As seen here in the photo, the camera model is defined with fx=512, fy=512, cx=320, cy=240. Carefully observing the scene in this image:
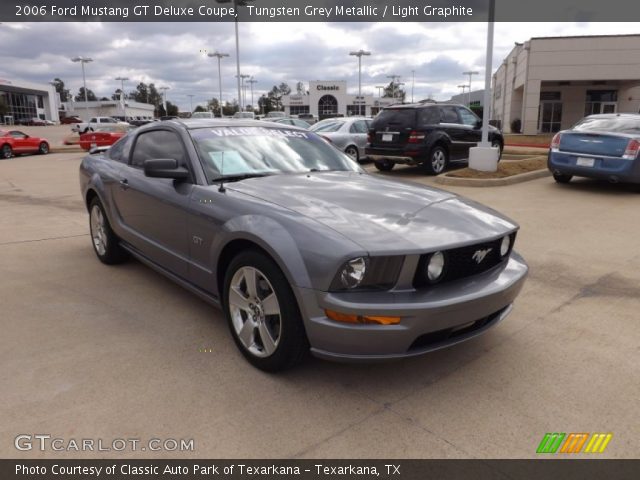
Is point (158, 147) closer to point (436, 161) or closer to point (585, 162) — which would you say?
point (585, 162)

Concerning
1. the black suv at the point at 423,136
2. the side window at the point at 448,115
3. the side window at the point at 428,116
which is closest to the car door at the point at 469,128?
the black suv at the point at 423,136

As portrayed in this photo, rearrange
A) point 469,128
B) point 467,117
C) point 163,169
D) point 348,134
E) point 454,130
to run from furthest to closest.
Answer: point 348,134 < point 467,117 < point 469,128 < point 454,130 < point 163,169

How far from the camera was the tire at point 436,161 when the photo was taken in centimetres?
1209

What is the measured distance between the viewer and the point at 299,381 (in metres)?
3.05

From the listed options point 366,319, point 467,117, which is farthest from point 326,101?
point 366,319

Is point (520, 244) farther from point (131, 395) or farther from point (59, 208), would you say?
point (59, 208)

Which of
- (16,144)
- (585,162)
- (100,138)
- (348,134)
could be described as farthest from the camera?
(16,144)

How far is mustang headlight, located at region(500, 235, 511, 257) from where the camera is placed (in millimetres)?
3273

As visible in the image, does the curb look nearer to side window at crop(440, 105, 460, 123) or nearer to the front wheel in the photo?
side window at crop(440, 105, 460, 123)

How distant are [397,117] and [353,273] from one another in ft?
33.6

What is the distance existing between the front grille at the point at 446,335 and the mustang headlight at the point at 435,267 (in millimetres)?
287

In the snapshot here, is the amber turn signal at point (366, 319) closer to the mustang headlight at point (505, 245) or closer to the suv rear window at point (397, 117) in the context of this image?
the mustang headlight at point (505, 245)

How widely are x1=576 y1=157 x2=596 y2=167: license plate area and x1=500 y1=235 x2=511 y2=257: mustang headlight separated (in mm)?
7048
